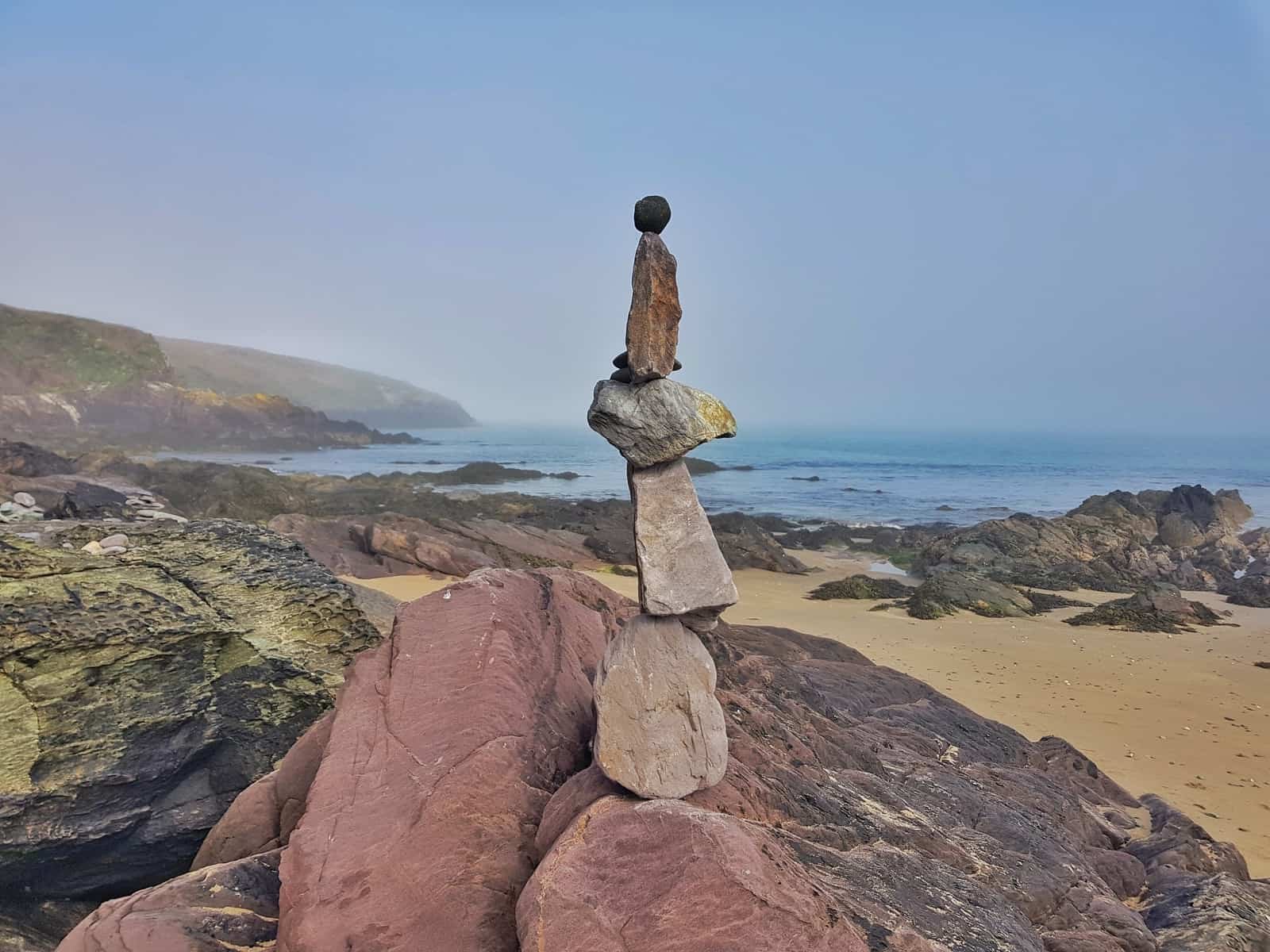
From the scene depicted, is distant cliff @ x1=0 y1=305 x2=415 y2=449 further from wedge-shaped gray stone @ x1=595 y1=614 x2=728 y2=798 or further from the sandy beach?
wedge-shaped gray stone @ x1=595 y1=614 x2=728 y2=798

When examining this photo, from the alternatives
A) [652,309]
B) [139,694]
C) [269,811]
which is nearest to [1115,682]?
[652,309]

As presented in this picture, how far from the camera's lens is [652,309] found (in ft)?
12.8

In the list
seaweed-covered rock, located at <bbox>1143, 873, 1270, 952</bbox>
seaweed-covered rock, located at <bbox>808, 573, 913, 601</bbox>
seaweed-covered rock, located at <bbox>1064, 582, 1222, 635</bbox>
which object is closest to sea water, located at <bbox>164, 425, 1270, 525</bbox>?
seaweed-covered rock, located at <bbox>808, 573, 913, 601</bbox>

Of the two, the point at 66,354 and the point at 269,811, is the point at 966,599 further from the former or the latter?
the point at 66,354

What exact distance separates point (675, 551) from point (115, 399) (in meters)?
73.8

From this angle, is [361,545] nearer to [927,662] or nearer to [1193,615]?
[927,662]

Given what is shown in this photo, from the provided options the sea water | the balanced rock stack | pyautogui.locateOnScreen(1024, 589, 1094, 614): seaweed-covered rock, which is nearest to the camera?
the balanced rock stack

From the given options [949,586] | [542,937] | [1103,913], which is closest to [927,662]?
[949,586]

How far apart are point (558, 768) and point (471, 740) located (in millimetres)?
549

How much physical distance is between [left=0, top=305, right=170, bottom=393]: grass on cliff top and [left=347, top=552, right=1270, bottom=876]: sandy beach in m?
64.0

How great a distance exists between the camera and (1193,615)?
17359 millimetres

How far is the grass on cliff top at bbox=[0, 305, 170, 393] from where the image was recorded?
6006 cm

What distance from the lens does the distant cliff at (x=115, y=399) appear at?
56.8 meters

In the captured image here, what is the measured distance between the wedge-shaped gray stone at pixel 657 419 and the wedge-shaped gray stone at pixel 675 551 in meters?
0.16
